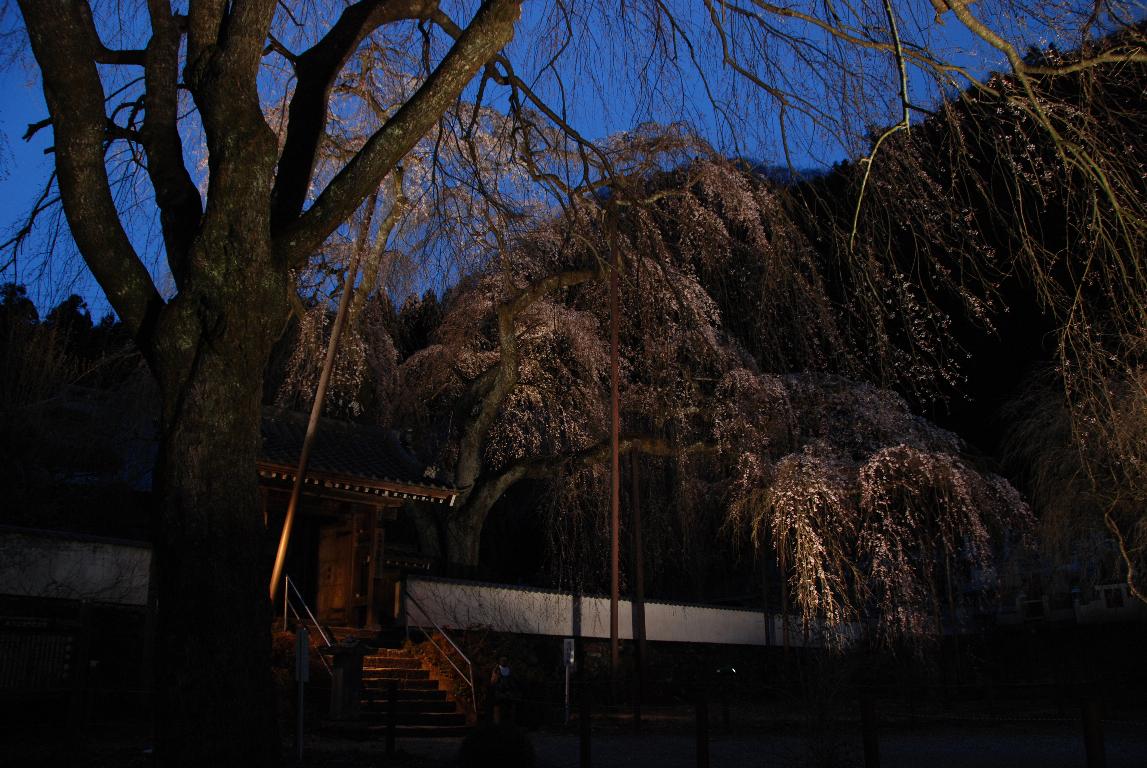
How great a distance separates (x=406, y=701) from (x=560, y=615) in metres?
5.10

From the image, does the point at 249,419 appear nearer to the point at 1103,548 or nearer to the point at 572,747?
the point at 572,747

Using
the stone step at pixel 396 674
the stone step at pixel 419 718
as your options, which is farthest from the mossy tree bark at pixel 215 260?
the stone step at pixel 396 674

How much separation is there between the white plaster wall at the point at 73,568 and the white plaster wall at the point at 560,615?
4463mm

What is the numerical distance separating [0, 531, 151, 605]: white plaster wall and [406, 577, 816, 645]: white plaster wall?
446 centimetres

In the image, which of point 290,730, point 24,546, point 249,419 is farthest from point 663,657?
point 249,419

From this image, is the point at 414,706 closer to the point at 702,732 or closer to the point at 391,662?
the point at 391,662

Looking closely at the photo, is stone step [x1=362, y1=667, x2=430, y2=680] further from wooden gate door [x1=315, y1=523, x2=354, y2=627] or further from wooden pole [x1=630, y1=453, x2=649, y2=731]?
wooden pole [x1=630, y1=453, x2=649, y2=731]

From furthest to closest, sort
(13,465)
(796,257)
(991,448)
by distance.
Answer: (991,448)
(13,465)
(796,257)

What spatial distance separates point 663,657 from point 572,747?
872 cm

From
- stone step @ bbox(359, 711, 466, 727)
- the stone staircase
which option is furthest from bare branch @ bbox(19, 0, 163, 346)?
stone step @ bbox(359, 711, 466, 727)

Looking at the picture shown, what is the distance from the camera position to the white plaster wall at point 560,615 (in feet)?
53.5

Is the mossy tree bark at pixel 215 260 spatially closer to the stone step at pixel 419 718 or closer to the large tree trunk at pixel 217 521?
the large tree trunk at pixel 217 521

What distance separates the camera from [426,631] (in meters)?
15.8

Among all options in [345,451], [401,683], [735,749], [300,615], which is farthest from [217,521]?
[300,615]
